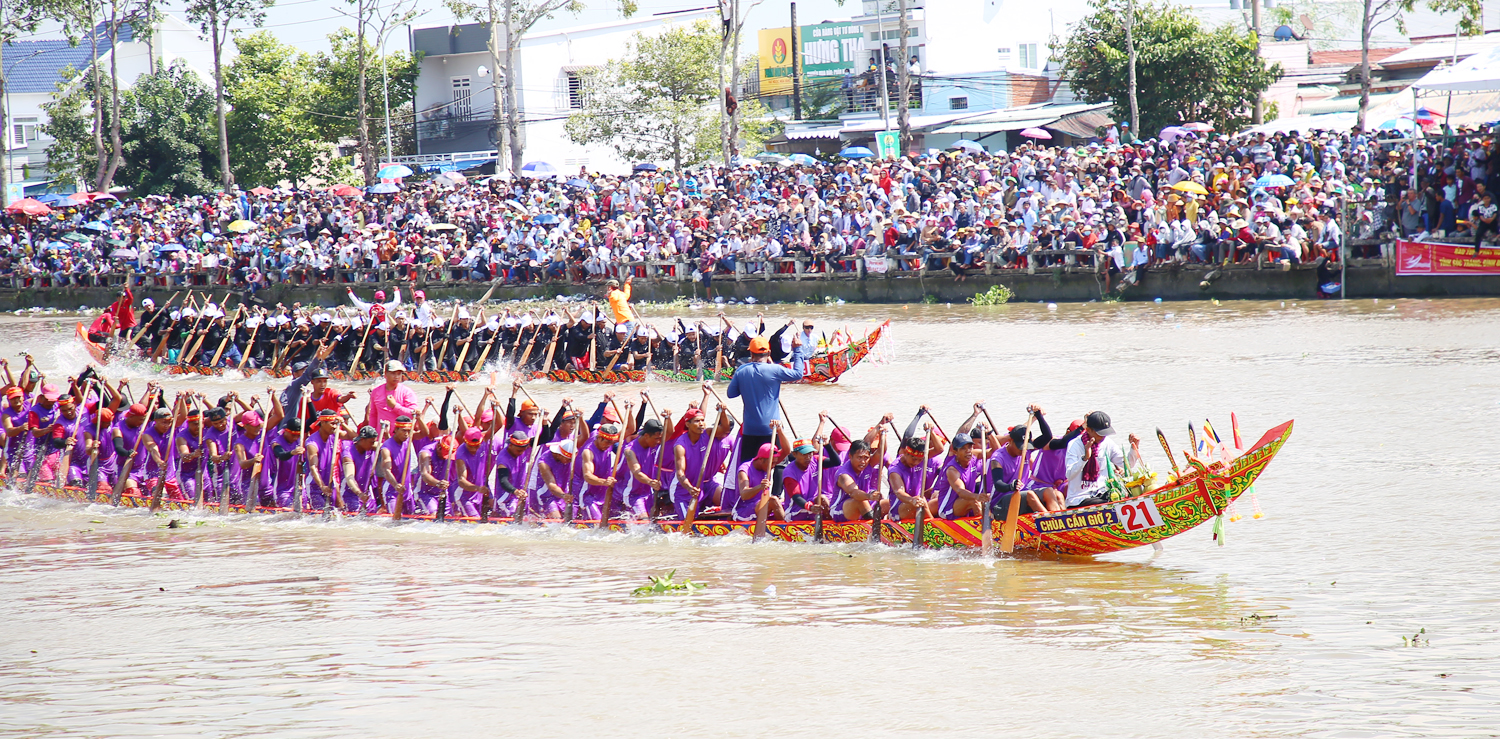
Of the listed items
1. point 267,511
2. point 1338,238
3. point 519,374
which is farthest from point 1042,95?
point 267,511

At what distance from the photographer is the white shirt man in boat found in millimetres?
8438

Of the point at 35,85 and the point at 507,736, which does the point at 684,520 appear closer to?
the point at 507,736

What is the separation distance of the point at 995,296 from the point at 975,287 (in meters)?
0.45

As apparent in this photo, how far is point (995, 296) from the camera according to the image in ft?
77.9

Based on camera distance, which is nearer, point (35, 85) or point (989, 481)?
point (989, 481)

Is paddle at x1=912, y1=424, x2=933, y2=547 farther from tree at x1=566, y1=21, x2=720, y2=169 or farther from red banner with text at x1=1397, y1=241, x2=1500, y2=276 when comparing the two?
tree at x1=566, y1=21, x2=720, y2=169

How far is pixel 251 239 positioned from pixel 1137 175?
2079 centimetres

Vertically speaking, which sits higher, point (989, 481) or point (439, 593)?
point (989, 481)

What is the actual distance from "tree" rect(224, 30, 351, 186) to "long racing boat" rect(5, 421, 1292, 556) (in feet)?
124

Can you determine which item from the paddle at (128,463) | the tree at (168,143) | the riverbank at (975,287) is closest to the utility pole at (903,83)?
the riverbank at (975,287)

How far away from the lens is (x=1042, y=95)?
139 feet

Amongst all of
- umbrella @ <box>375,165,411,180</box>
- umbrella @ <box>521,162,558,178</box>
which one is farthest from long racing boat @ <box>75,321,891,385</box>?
umbrella @ <box>521,162,558,178</box>

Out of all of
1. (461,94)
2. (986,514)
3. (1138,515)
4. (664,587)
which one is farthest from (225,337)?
(461,94)

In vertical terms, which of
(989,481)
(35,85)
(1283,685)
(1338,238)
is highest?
(35,85)
